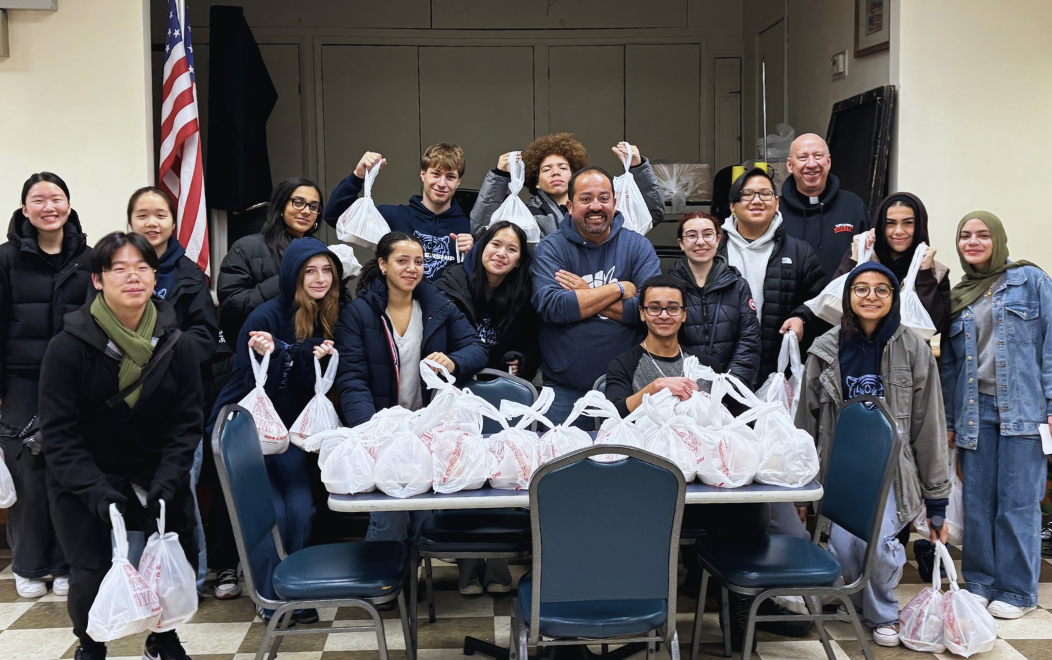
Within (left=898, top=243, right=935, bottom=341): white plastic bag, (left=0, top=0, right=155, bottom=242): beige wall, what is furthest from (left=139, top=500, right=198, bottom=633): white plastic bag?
(left=898, top=243, right=935, bottom=341): white plastic bag

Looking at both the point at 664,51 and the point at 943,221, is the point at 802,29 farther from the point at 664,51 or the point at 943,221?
the point at 943,221

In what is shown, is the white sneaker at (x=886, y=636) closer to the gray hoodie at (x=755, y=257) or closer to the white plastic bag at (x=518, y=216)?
the gray hoodie at (x=755, y=257)

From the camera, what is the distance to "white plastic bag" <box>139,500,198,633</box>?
276cm

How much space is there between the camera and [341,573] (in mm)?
2848

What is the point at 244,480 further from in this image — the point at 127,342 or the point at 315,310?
the point at 315,310

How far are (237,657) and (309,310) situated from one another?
124 cm

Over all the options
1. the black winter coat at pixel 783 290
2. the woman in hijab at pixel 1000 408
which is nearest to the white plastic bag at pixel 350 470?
the black winter coat at pixel 783 290

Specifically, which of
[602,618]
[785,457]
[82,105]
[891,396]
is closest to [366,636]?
[602,618]

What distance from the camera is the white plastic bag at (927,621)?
3318mm

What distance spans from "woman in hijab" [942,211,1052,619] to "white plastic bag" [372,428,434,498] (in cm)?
223

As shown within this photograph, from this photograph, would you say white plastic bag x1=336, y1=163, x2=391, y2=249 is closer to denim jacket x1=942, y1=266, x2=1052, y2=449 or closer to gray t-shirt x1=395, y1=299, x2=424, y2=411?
gray t-shirt x1=395, y1=299, x2=424, y2=411

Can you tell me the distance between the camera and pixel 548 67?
777 cm

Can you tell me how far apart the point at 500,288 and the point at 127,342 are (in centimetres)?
152

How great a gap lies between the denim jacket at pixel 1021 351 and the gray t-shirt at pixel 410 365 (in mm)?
2097
